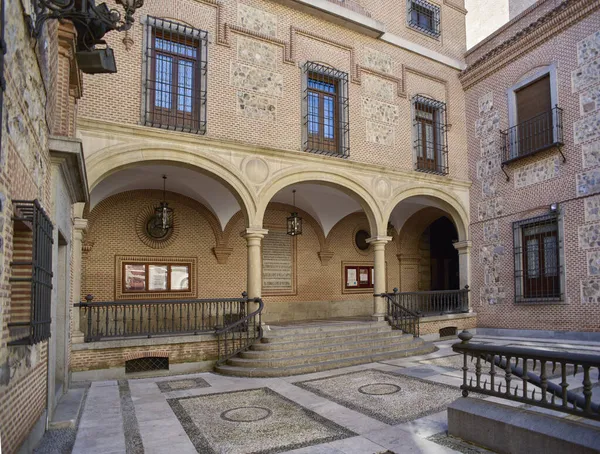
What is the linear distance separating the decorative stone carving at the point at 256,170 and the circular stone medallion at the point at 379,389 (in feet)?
17.4

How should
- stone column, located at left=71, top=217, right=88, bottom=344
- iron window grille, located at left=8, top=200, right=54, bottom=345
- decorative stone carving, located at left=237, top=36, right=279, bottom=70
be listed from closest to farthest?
iron window grille, located at left=8, top=200, right=54, bottom=345, stone column, located at left=71, top=217, right=88, bottom=344, decorative stone carving, located at left=237, top=36, right=279, bottom=70

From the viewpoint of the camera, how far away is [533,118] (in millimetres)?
12758

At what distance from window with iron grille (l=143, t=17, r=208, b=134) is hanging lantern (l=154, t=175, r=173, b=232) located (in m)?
1.99

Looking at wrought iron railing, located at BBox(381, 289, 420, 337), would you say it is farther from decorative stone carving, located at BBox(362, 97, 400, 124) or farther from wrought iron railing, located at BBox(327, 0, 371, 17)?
wrought iron railing, located at BBox(327, 0, 371, 17)

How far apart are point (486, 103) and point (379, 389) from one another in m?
10.6

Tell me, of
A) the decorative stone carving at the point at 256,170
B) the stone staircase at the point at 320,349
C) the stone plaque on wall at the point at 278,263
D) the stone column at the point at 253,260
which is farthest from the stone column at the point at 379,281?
the decorative stone carving at the point at 256,170

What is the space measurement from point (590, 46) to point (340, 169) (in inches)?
272

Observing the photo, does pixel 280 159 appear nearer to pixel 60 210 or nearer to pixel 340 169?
pixel 340 169

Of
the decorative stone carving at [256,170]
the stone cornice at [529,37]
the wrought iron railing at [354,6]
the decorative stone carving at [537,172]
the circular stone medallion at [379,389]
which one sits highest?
the wrought iron railing at [354,6]

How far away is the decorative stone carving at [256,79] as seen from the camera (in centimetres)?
1081

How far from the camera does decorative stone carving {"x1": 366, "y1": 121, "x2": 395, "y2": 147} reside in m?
12.7

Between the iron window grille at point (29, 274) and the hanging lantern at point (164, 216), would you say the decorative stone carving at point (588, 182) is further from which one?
the iron window grille at point (29, 274)

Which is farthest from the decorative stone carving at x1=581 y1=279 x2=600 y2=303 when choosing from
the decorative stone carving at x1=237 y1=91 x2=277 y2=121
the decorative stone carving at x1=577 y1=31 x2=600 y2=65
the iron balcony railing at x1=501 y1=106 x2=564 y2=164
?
the decorative stone carving at x1=237 y1=91 x2=277 y2=121

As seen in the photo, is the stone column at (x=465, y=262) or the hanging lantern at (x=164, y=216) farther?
the stone column at (x=465, y=262)
